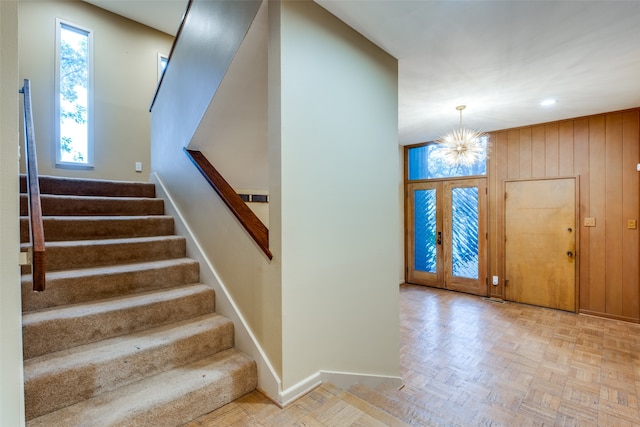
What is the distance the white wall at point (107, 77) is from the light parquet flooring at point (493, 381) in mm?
3854

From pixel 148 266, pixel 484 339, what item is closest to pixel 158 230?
pixel 148 266

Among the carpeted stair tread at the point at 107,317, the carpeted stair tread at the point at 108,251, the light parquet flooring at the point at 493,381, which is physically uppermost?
the carpeted stair tread at the point at 108,251

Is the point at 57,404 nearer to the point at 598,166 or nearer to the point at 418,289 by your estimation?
the point at 418,289

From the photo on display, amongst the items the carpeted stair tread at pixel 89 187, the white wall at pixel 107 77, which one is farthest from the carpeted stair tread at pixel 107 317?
the white wall at pixel 107 77

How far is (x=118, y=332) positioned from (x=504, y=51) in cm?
341

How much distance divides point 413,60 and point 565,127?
314 centimetres

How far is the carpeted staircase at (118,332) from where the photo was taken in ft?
4.51

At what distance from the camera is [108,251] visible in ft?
7.14

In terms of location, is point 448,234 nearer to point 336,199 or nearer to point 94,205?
point 336,199

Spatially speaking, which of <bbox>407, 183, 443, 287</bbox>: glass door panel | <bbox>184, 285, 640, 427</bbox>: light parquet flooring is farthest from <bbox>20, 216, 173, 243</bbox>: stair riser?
<bbox>407, 183, 443, 287</bbox>: glass door panel

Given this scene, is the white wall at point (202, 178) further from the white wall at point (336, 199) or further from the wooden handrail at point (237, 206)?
the white wall at point (336, 199)

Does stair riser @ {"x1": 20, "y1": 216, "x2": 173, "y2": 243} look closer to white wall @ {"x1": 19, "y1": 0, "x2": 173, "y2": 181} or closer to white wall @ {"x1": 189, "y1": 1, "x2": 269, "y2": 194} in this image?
white wall @ {"x1": 189, "y1": 1, "x2": 269, "y2": 194}

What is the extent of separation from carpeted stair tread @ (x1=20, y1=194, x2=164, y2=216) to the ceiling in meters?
2.37

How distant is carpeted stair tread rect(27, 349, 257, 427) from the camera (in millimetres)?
1311
